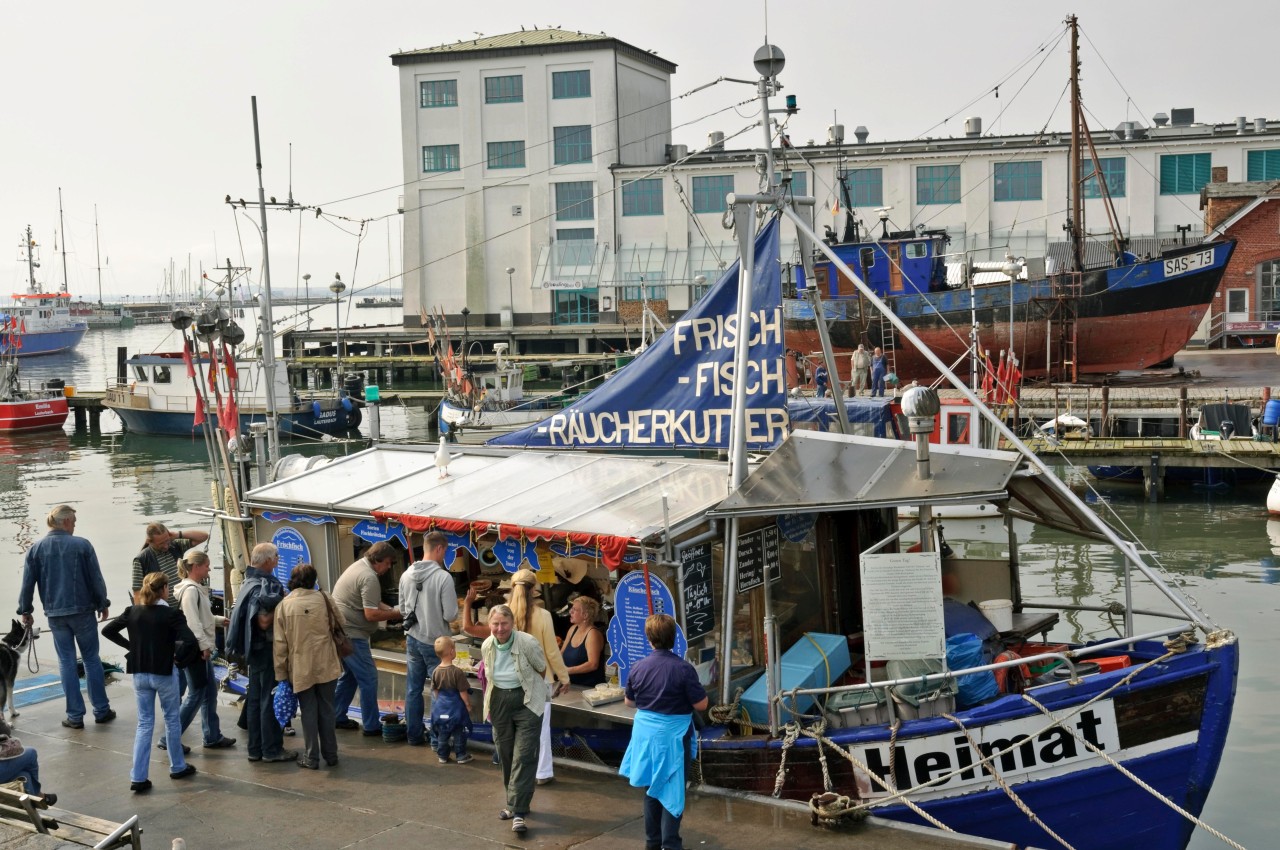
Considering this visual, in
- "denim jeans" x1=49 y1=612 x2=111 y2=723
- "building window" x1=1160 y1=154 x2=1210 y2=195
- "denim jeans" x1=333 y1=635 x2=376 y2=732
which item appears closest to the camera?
"denim jeans" x1=333 y1=635 x2=376 y2=732

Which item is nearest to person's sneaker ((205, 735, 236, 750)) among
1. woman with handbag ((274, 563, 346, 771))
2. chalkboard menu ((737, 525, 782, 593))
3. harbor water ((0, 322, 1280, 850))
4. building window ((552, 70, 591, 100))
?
woman with handbag ((274, 563, 346, 771))

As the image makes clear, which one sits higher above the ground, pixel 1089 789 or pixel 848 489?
pixel 848 489

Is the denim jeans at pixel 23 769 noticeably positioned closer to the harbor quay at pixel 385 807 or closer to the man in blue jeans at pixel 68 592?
the harbor quay at pixel 385 807

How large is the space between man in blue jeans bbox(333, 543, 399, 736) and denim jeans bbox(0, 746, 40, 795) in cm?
253

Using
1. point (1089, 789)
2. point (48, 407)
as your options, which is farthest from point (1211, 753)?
point (48, 407)

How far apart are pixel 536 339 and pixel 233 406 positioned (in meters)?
51.6

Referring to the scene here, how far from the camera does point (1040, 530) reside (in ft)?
88.6

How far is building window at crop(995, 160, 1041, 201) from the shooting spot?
191 feet

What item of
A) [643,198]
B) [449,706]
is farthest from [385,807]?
[643,198]

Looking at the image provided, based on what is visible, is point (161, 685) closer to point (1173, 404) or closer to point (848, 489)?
point (848, 489)

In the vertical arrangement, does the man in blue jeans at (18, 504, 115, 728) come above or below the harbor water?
above

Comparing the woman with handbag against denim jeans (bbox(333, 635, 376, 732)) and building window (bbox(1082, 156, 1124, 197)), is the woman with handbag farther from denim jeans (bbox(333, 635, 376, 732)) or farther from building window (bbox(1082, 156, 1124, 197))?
building window (bbox(1082, 156, 1124, 197))

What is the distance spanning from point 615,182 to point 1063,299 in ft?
91.7

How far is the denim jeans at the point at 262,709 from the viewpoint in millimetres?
9727
